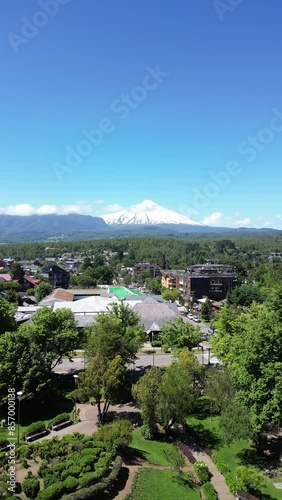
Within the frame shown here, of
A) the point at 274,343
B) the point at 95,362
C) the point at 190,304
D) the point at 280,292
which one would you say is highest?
the point at 280,292

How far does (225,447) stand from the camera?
2095cm

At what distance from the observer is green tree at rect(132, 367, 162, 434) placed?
826 inches

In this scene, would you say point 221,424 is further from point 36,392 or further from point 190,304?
point 190,304

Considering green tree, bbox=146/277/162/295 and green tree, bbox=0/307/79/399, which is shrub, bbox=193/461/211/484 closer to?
green tree, bbox=0/307/79/399

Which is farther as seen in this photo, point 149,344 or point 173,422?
point 149,344

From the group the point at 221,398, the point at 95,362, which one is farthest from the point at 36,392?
the point at 221,398

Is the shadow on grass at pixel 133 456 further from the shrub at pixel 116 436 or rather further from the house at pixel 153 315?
the house at pixel 153 315

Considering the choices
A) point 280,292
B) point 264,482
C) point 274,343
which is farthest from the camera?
point 280,292

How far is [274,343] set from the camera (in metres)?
18.5

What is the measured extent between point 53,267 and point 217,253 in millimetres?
105087

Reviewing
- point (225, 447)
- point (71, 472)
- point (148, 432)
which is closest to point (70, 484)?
point (71, 472)

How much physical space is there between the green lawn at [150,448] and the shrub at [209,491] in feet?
10.6

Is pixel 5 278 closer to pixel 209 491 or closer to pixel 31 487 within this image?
pixel 31 487

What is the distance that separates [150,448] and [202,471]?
394 centimetres
